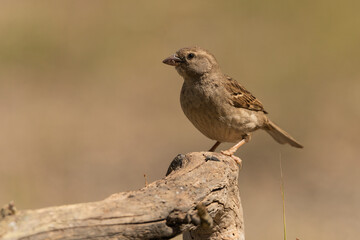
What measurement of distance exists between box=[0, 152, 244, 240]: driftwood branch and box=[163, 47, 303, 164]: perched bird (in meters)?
1.49

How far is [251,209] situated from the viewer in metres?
8.72

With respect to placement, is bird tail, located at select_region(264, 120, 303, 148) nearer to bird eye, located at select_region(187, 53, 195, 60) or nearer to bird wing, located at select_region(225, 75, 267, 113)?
bird wing, located at select_region(225, 75, 267, 113)

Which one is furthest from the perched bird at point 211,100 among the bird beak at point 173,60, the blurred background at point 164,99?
the blurred background at point 164,99

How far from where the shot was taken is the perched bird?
18.9 feet

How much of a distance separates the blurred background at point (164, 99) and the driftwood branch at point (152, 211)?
11.2 ft

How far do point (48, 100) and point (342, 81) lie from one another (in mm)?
4978

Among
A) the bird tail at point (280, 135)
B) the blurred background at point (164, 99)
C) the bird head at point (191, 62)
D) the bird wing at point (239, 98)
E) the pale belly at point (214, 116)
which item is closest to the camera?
the pale belly at point (214, 116)

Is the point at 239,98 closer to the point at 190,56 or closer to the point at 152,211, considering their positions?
the point at 190,56

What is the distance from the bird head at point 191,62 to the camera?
588 centimetres

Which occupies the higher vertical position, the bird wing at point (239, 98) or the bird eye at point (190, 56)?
the bird eye at point (190, 56)

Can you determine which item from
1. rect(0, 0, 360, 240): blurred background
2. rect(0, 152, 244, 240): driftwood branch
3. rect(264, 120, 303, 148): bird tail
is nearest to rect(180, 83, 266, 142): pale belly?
rect(264, 120, 303, 148): bird tail

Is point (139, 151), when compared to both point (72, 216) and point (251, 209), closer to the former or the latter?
point (251, 209)

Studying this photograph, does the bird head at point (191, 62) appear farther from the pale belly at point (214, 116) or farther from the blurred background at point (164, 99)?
the blurred background at point (164, 99)

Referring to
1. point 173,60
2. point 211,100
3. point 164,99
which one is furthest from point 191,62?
point 164,99
